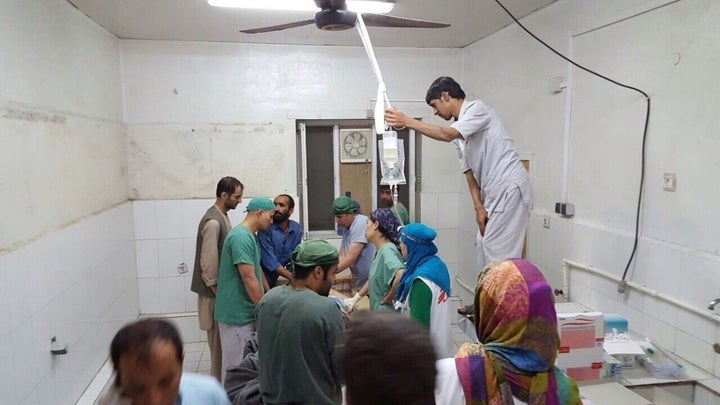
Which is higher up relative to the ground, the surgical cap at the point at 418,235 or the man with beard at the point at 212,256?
the surgical cap at the point at 418,235

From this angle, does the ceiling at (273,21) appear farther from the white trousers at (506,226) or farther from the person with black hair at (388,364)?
the person with black hair at (388,364)

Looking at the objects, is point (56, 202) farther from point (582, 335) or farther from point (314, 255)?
point (582, 335)

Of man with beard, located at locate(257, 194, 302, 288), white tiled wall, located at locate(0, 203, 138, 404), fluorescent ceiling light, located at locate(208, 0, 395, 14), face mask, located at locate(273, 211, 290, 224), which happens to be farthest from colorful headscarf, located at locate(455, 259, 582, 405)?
face mask, located at locate(273, 211, 290, 224)

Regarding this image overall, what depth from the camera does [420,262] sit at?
2205mm

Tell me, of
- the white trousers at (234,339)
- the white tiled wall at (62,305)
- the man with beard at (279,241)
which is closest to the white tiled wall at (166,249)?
the white tiled wall at (62,305)

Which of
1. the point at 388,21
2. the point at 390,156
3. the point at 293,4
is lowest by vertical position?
the point at 390,156

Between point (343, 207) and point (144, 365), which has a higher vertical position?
point (343, 207)

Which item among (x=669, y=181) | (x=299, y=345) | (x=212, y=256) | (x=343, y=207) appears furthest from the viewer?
(x=343, y=207)

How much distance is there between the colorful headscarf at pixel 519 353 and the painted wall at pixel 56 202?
2306mm

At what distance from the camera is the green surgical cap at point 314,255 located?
1.96 meters

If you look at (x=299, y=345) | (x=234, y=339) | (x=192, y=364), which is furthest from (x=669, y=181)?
(x=192, y=364)

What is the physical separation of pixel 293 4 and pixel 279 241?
6.33 feet

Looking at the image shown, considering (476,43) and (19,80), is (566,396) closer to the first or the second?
(19,80)

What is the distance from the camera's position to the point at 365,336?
83 cm
